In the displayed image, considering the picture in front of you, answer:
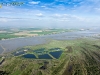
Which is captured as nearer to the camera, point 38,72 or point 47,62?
point 38,72

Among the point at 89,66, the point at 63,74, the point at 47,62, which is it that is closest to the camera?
the point at 63,74

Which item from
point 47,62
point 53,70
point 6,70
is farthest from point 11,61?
point 53,70

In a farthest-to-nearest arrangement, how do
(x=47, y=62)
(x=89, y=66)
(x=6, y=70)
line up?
(x=47, y=62)
(x=89, y=66)
(x=6, y=70)

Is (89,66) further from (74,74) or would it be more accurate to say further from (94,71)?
(74,74)

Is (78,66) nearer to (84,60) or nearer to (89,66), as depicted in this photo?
(89,66)

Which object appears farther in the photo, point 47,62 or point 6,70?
point 47,62

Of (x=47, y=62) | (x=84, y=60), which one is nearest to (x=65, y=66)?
(x=47, y=62)

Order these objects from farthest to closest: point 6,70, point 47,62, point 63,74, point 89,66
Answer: point 47,62 → point 89,66 → point 6,70 → point 63,74

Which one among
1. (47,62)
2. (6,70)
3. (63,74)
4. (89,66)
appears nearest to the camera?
(63,74)
